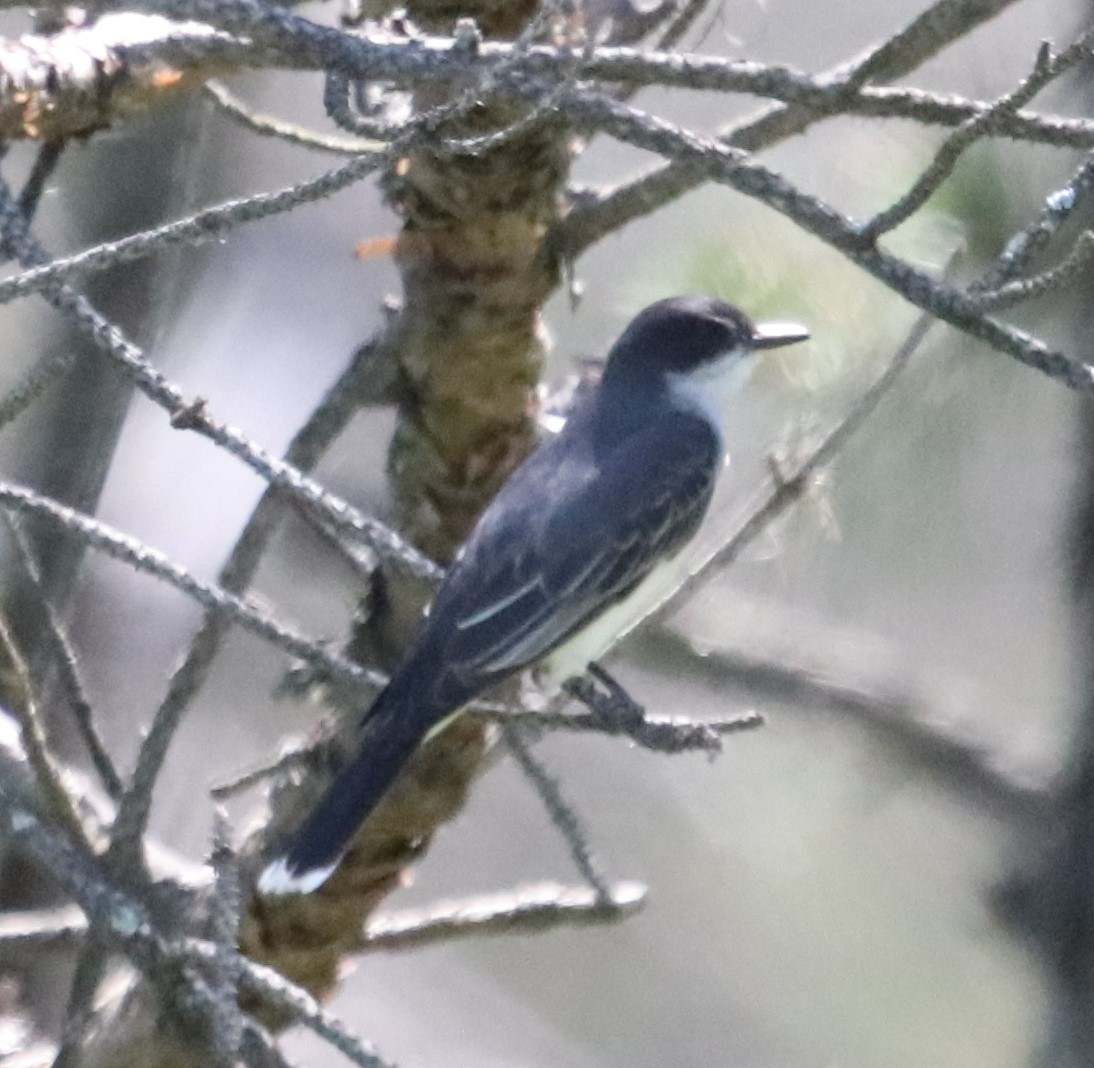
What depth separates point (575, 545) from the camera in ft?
8.30

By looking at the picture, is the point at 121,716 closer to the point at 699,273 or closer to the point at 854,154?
the point at 699,273

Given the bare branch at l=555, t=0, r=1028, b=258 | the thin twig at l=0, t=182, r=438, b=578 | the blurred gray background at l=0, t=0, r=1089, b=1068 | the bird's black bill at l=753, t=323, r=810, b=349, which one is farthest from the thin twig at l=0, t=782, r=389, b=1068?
the bird's black bill at l=753, t=323, r=810, b=349

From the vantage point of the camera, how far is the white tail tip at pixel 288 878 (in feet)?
6.75

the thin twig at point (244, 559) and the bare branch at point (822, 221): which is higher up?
the bare branch at point (822, 221)

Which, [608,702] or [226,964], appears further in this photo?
[608,702]

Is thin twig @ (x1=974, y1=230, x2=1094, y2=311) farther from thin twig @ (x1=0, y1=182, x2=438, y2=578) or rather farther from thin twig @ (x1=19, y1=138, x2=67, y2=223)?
thin twig @ (x1=19, y1=138, x2=67, y2=223)

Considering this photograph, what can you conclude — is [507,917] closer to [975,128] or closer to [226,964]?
[226,964]

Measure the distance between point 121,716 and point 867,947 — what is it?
6.32 ft

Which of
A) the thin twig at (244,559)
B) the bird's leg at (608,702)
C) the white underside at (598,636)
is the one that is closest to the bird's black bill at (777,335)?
the white underside at (598,636)

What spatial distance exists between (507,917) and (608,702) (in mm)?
322

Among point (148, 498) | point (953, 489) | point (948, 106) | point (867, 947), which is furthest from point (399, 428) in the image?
point (867, 947)

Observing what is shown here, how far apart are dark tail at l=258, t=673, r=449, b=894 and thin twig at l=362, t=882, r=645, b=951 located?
182mm

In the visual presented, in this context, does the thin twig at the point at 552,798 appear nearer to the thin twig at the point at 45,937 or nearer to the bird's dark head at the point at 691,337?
the thin twig at the point at 45,937

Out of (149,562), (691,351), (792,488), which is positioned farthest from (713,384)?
(149,562)
